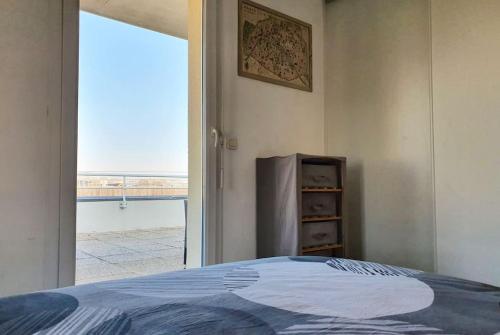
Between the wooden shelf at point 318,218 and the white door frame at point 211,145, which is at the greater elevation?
the white door frame at point 211,145

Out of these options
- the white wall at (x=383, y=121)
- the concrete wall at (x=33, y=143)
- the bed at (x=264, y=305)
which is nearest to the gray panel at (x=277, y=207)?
the white wall at (x=383, y=121)

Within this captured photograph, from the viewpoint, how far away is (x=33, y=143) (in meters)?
1.91

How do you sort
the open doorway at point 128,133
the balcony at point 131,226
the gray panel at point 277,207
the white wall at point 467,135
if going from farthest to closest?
the balcony at point 131,226 < the open doorway at point 128,133 < the gray panel at point 277,207 < the white wall at point 467,135

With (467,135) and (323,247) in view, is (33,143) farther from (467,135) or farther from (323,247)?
(467,135)

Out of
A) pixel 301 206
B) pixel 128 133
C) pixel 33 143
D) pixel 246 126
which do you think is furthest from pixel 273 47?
pixel 33 143

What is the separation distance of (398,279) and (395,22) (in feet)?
8.10

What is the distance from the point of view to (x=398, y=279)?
0.96m

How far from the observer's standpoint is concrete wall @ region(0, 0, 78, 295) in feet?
6.03

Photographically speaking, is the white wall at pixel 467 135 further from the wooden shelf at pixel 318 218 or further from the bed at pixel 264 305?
the bed at pixel 264 305

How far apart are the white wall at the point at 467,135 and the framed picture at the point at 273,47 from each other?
0.97m

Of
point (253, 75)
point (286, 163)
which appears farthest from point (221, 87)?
point (286, 163)

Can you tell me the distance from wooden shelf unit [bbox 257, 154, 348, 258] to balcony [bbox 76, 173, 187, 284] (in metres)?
1.01

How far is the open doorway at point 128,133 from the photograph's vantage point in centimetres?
261

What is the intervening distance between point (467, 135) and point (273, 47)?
148 centimetres
